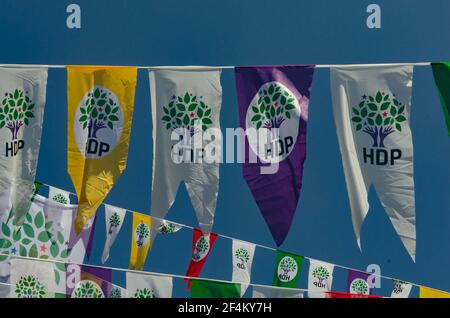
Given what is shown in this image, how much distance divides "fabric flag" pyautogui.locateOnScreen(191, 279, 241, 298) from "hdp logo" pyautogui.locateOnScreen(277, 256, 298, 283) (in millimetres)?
3733

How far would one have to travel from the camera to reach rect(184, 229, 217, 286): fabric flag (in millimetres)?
14320

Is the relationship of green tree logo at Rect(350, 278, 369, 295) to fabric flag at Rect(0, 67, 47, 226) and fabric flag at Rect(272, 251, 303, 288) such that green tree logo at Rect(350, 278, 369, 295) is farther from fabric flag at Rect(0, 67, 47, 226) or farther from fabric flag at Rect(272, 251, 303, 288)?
fabric flag at Rect(0, 67, 47, 226)

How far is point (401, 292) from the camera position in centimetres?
1430

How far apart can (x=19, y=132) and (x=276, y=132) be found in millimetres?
2926

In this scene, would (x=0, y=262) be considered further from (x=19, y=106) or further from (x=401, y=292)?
(x=401, y=292)

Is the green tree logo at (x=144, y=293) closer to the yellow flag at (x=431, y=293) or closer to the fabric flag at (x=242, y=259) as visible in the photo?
the fabric flag at (x=242, y=259)

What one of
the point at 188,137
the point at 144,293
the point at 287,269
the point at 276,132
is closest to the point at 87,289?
the point at 144,293

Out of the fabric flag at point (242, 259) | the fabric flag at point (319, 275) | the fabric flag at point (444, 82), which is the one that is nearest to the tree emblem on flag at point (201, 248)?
the fabric flag at point (242, 259)

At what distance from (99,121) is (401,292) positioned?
5984mm

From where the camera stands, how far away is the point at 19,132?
10.7 meters

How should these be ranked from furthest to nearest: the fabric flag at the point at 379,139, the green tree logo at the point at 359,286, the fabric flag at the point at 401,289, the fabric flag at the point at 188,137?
the green tree logo at the point at 359,286 < the fabric flag at the point at 401,289 < the fabric flag at the point at 188,137 < the fabric flag at the point at 379,139

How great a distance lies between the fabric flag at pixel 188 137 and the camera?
34.4 feet

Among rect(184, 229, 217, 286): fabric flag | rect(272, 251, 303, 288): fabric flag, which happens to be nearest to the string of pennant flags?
rect(184, 229, 217, 286): fabric flag

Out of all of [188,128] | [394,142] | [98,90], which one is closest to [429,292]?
[394,142]
